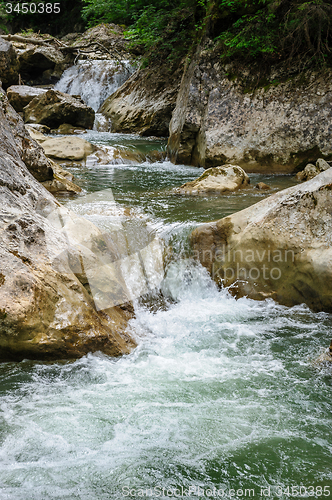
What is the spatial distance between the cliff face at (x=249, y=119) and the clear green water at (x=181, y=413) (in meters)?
5.03

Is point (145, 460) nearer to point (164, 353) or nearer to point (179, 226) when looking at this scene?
point (164, 353)

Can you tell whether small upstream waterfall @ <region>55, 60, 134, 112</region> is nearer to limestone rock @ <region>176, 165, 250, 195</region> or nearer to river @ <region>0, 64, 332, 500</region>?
limestone rock @ <region>176, 165, 250, 195</region>

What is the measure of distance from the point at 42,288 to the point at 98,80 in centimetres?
1586

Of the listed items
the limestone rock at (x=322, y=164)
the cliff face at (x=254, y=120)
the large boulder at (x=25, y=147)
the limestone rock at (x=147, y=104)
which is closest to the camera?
the large boulder at (x=25, y=147)

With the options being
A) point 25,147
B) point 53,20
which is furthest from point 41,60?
point 25,147

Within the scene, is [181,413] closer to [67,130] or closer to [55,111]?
[67,130]

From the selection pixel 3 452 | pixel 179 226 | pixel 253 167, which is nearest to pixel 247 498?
pixel 3 452

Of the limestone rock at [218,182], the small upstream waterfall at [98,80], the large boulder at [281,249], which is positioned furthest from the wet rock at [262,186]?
the small upstream waterfall at [98,80]

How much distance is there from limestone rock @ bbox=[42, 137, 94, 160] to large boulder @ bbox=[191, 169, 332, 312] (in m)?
5.80

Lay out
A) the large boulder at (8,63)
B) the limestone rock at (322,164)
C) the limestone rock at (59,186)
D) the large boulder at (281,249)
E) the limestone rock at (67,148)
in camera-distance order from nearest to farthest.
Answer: the large boulder at (281,249) < the limestone rock at (59,186) < the limestone rock at (322,164) < the limestone rock at (67,148) < the large boulder at (8,63)

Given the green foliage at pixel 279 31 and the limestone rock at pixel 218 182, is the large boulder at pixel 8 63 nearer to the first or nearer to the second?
the green foliage at pixel 279 31

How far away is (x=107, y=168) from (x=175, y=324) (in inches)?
240

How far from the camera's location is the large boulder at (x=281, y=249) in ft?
12.9

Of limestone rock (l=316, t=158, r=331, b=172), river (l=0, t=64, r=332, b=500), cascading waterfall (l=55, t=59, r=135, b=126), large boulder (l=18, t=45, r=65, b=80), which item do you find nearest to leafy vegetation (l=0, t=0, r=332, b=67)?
limestone rock (l=316, t=158, r=331, b=172)
